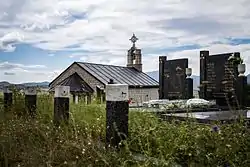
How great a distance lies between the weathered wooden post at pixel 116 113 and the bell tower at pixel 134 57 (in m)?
24.0

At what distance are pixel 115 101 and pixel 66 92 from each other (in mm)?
2578

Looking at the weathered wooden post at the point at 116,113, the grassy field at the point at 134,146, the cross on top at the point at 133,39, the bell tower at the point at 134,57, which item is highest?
the cross on top at the point at 133,39

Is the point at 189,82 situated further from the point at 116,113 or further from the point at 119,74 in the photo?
the point at 116,113

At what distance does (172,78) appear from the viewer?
62.7ft

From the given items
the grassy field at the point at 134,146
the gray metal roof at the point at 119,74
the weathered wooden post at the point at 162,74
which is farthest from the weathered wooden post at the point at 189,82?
the grassy field at the point at 134,146

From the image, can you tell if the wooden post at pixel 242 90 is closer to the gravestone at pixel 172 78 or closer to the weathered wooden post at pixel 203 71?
the weathered wooden post at pixel 203 71

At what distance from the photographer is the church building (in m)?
24.5

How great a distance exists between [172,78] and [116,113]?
1442cm

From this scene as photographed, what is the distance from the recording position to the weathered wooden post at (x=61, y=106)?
22.3 feet

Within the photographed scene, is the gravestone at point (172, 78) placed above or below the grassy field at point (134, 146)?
above

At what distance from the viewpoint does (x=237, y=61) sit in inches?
243

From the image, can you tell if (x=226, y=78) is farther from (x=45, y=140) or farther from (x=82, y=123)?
(x=45, y=140)

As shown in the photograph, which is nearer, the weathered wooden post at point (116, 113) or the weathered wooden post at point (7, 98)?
the weathered wooden post at point (116, 113)

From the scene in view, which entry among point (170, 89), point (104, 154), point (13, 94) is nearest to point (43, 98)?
point (13, 94)
